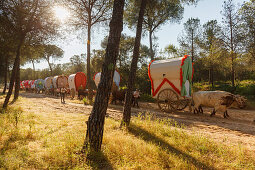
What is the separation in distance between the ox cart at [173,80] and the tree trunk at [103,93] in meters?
5.79

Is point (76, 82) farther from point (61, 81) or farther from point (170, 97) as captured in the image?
point (170, 97)

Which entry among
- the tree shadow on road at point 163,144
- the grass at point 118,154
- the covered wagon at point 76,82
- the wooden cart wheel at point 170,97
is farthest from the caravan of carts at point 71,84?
the grass at point 118,154

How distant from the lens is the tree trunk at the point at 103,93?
3408 millimetres

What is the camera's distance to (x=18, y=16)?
835 cm

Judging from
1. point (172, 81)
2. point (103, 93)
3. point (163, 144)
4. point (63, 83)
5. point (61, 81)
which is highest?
point (61, 81)

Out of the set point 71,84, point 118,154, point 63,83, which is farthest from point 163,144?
point 63,83

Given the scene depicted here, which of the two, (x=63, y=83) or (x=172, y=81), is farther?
(x=63, y=83)

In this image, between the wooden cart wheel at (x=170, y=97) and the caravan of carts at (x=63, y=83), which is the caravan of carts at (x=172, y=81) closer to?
the wooden cart wheel at (x=170, y=97)

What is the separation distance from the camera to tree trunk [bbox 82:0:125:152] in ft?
11.2

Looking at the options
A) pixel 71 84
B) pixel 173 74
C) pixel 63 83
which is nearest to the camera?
pixel 173 74

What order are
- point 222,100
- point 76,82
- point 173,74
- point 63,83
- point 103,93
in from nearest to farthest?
point 103,93, point 222,100, point 173,74, point 76,82, point 63,83

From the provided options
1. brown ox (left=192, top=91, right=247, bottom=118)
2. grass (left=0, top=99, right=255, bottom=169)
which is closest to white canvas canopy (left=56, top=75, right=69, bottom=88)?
grass (left=0, top=99, right=255, bottom=169)

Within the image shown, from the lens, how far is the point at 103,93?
3.51m

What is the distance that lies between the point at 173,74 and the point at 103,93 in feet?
20.4
